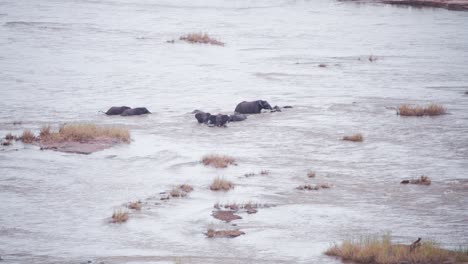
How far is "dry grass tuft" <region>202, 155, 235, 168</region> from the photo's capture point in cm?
1762

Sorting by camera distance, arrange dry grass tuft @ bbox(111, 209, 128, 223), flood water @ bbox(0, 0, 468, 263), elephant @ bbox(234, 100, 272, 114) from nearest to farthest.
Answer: flood water @ bbox(0, 0, 468, 263) → dry grass tuft @ bbox(111, 209, 128, 223) → elephant @ bbox(234, 100, 272, 114)

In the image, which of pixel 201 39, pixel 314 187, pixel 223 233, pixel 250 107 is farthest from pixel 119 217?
pixel 201 39

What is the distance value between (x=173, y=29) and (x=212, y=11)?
12.4m

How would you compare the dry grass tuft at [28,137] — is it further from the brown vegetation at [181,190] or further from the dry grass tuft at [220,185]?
the dry grass tuft at [220,185]

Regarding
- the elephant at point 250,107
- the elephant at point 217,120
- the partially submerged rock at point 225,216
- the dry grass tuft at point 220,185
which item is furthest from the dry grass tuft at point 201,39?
the partially submerged rock at point 225,216

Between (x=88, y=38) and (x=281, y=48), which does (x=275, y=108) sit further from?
(x=88, y=38)

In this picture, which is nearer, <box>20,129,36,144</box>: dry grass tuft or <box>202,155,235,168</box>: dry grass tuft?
<box>202,155,235,168</box>: dry grass tuft

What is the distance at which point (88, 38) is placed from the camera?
4238cm

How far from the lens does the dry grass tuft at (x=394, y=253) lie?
457 inches

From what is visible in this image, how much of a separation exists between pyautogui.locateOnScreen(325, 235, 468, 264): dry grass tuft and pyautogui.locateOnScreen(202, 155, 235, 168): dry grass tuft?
5.67 metres

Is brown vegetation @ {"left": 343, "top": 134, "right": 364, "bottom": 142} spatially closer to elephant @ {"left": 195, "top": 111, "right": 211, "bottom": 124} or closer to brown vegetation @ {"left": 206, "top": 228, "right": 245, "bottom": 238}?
elephant @ {"left": 195, "top": 111, "right": 211, "bottom": 124}

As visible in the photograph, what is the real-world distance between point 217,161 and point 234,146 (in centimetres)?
192

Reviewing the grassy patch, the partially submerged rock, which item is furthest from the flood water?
the grassy patch

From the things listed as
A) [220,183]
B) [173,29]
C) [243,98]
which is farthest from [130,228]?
[173,29]
